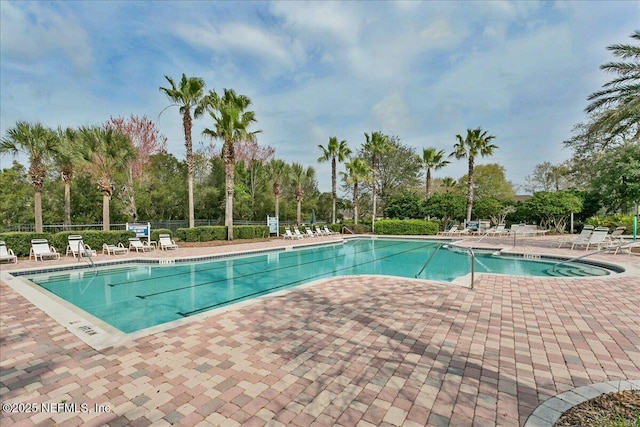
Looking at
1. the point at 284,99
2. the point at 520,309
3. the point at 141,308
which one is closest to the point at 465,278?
the point at 520,309

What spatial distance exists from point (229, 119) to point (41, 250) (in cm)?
935

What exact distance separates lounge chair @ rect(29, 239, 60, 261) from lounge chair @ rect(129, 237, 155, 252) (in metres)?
2.56

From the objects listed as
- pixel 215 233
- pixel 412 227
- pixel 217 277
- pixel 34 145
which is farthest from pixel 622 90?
pixel 34 145

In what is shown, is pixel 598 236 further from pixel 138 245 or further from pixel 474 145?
pixel 138 245

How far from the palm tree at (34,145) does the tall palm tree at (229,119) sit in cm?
660

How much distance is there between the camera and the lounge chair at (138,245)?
13.0m

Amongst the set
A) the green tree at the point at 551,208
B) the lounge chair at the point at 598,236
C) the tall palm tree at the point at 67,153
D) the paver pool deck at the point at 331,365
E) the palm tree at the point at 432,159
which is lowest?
the paver pool deck at the point at 331,365

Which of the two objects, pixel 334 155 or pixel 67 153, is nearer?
pixel 67 153

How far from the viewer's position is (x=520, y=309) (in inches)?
181

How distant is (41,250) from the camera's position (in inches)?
422

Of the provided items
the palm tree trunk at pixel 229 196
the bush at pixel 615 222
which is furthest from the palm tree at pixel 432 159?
the palm tree trunk at pixel 229 196

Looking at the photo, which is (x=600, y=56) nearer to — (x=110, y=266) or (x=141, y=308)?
(x=141, y=308)

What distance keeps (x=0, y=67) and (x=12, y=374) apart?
15.6 m

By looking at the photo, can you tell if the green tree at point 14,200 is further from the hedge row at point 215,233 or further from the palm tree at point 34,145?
the hedge row at point 215,233
